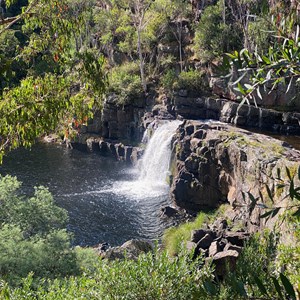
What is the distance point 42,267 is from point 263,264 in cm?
769

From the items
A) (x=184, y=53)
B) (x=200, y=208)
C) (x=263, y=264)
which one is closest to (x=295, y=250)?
(x=263, y=264)

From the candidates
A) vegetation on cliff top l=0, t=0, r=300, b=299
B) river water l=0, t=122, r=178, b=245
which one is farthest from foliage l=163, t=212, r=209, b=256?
vegetation on cliff top l=0, t=0, r=300, b=299

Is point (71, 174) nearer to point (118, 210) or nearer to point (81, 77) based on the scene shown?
point (118, 210)

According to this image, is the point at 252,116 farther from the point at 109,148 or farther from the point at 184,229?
the point at 184,229

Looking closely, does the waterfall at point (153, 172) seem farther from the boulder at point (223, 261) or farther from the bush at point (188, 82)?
the boulder at point (223, 261)

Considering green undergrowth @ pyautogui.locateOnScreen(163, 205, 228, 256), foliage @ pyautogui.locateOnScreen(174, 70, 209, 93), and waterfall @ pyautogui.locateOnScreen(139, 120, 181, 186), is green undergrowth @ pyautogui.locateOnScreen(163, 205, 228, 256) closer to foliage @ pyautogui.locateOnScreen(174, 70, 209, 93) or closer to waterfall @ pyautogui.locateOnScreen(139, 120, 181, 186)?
waterfall @ pyautogui.locateOnScreen(139, 120, 181, 186)

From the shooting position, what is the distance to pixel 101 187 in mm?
28219

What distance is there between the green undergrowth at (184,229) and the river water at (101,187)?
76 centimetres

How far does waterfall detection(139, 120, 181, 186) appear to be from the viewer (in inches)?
1180

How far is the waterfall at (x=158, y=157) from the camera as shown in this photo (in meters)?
30.0

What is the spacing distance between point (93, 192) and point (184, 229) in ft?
27.6

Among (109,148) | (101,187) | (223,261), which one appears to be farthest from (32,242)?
(109,148)

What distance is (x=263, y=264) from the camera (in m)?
13.2

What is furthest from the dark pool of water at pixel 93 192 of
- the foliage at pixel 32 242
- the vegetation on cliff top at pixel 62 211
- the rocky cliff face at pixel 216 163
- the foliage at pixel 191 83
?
the foliage at pixel 191 83
